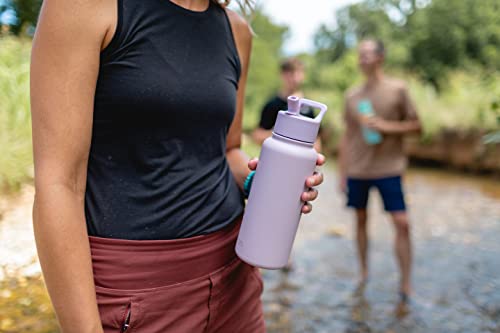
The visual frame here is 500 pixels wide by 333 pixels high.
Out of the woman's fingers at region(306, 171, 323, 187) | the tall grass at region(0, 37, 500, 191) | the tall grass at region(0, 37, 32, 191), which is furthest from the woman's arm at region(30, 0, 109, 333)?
the tall grass at region(0, 37, 32, 191)

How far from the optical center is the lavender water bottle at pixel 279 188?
43.7 inches

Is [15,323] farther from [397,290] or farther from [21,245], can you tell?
[397,290]

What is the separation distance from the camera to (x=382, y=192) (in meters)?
4.29

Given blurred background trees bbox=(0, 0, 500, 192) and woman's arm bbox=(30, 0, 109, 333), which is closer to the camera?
woman's arm bbox=(30, 0, 109, 333)

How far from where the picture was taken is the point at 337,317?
3.97 metres

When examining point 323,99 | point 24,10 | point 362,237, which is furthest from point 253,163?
point 323,99

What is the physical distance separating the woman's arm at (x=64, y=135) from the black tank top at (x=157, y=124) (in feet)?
0.17

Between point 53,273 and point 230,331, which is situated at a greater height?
point 53,273

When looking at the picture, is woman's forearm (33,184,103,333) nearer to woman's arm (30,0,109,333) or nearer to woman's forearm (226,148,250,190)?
→ woman's arm (30,0,109,333)

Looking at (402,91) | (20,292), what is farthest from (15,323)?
(402,91)

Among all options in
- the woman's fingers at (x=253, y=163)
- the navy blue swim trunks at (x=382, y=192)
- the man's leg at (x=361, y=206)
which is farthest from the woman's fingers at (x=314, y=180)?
the man's leg at (x=361, y=206)

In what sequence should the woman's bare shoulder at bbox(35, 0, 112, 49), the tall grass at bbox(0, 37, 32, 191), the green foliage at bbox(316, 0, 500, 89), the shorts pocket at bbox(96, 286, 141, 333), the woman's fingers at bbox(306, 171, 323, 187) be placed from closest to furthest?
1. the woman's bare shoulder at bbox(35, 0, 112, 49)
2. the shorts pocket at bbox(96, 286, 141, 333)
3. the woman's fingers at bbox(306, 171, 323, 187)
4. the tall grass at bbox(0, 37, 32, 191)
5. the green foliage at bbox(316, 0, 500, 89)

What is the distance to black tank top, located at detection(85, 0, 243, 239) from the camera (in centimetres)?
100

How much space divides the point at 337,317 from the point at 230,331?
2.89 metres
